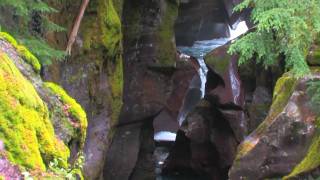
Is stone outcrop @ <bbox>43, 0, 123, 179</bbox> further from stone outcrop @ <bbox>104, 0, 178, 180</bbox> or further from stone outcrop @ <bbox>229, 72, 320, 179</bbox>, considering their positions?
stone outcrop @ <bbox>229, 72, 320, 179</bbox>

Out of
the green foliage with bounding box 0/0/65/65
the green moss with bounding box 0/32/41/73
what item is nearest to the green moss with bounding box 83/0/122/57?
the green foliage with bounding box 0/0/65/65

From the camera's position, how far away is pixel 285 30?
913cm

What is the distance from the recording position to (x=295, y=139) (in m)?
11.7

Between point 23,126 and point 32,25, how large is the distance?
7745 millimetres

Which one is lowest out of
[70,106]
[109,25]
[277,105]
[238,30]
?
[277,105]

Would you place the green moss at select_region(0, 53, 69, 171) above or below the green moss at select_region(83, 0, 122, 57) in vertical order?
below

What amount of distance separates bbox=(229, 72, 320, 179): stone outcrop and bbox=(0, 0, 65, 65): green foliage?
5353 mm

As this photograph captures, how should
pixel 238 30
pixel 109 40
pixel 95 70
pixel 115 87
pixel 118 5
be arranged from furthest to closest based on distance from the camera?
pixel 238 30 < pixel 118 5 < pixel 115 87 < pixel 109 40 < pixel 95 70

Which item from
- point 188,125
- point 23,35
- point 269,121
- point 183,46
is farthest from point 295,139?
A: point 183,46

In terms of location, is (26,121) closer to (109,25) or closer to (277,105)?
(277,105)

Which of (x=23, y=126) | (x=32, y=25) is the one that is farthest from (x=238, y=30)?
(x=23, y=126)

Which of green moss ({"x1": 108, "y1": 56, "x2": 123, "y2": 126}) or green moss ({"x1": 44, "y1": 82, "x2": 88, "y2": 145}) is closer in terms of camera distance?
green moss ({"x1": 44, "y1": 82, "x2": 88, "y2": 145})

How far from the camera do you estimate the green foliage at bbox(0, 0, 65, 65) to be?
895 centimetres

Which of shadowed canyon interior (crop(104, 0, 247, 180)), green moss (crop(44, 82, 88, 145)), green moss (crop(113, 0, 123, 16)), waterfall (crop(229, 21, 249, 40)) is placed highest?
green moss (crop(113, 0, 123, 16))
